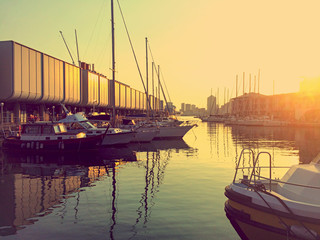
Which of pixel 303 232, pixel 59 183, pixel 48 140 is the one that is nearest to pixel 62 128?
pixel 48 140

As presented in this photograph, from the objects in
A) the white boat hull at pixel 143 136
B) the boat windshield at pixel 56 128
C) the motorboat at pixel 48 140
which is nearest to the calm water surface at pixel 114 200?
the motorboat at pixel 48 140

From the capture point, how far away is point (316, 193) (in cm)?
984

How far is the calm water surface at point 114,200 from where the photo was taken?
10.8 m

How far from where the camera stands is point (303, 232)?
9.03 metres

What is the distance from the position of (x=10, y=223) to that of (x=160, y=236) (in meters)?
5.53

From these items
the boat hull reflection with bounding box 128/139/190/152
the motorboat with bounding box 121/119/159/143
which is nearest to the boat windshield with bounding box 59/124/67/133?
the boat hull reflection with bounding box 128/139/190/152

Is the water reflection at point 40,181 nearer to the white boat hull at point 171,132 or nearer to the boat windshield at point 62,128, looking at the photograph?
the boat windshield at point 62,128

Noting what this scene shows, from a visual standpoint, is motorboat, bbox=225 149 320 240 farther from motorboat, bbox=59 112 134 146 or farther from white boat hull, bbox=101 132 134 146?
motorboat, bbox=59 112 134 146

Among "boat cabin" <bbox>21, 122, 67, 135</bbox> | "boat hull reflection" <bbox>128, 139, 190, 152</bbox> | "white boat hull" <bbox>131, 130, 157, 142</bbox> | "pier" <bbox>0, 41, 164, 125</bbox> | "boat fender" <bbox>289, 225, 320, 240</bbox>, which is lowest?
"boat hull reflection" <bbox>128, 139, 190, 152</bbox>

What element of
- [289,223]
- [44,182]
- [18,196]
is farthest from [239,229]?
[44,182]

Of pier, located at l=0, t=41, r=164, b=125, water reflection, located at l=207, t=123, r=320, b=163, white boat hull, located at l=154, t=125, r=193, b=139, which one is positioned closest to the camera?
water reflection, located at l=207, t=123, r=320, b=163

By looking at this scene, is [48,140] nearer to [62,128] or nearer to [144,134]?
[62,128]

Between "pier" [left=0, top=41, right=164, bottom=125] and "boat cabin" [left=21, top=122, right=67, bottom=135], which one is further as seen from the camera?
"pier" [left=0, top=41, right=164, bottom=125]

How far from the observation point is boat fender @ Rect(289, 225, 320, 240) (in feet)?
29.2
